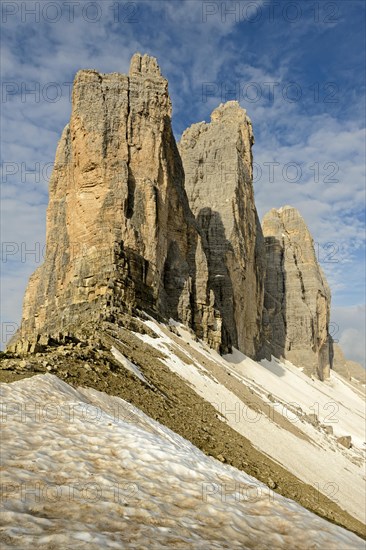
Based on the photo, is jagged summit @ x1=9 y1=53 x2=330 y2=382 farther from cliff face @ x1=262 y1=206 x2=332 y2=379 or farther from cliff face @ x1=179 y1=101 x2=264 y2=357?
cliff face @ x1=262 y1=206 x2=332 y2=379

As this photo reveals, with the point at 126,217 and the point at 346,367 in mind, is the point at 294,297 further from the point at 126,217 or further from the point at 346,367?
the point at 126,217

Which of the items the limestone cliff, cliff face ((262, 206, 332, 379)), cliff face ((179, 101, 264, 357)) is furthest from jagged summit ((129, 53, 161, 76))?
the limestone cliff

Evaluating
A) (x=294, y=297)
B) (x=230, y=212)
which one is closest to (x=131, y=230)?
(x=230, y=212)

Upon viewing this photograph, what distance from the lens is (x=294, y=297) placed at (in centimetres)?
9656

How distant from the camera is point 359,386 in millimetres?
102250

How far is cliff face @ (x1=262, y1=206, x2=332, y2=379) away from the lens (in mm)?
90062

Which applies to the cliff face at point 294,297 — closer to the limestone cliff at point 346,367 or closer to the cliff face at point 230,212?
the limestone cliff at point 346,367

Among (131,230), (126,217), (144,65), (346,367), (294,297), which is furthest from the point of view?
(346,367)

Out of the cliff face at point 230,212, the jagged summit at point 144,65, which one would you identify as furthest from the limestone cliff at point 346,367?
the jagged summit at point 144,65

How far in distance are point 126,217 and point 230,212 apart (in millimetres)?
30720

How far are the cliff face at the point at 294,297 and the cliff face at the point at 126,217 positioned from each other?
42.3 metres

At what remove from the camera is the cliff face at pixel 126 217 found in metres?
35.9

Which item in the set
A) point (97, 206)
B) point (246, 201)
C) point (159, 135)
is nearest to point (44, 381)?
point (97, 206)

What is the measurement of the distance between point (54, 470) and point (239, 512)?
103 inches
